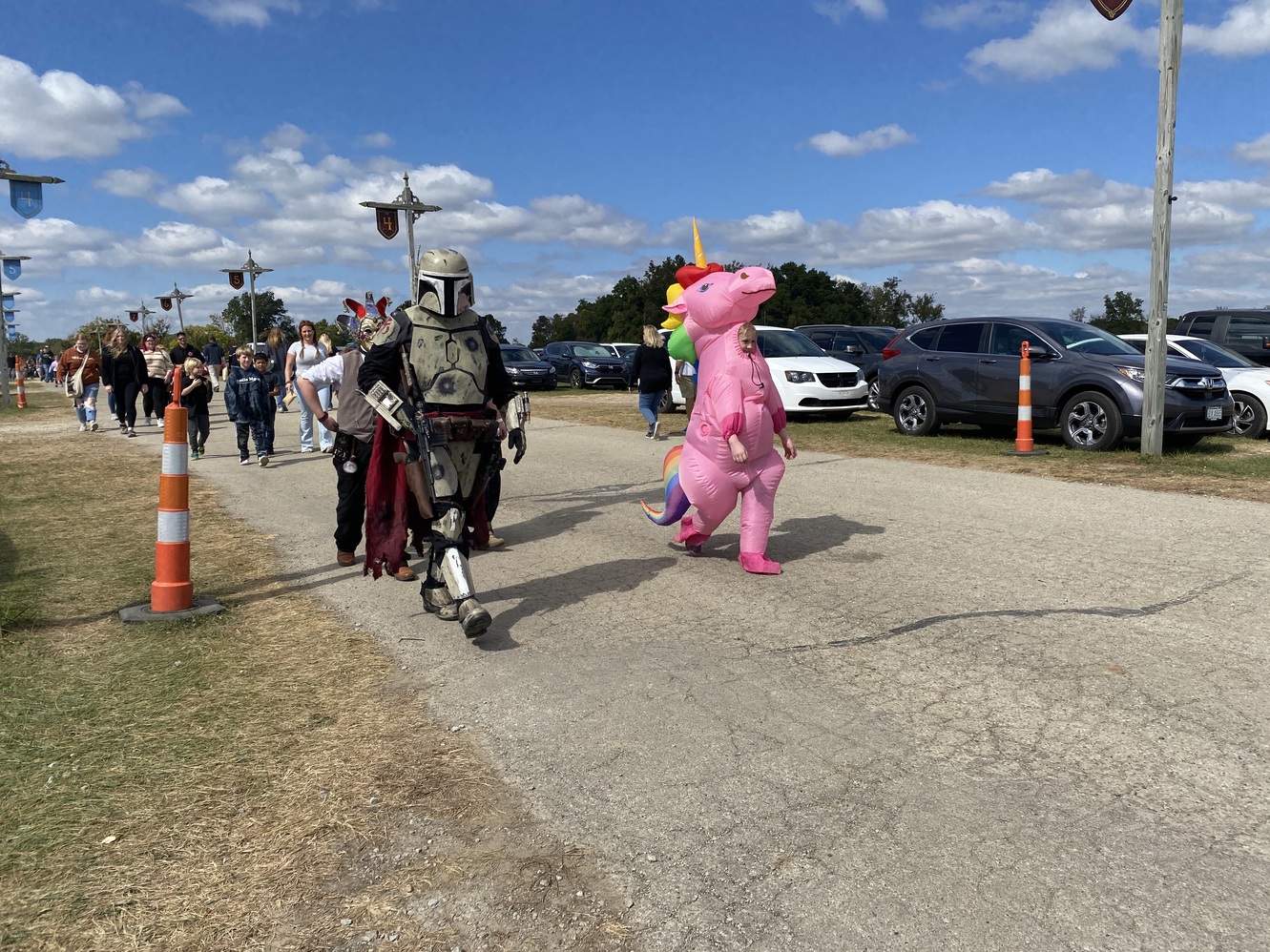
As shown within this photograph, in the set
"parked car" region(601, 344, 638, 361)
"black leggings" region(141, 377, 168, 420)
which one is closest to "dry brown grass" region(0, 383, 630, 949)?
"black leggings" region(141, 377, 168, 420)

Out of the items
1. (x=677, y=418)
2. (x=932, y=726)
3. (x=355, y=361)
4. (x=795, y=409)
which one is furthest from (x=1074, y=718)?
(x=677, y=418)

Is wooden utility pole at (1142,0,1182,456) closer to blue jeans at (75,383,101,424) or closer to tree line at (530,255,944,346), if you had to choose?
blue jeans at (75,383,101,424)

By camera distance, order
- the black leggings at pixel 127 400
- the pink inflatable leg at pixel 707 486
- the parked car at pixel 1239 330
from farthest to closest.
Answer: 1. the black leggings at pixel 127 400
2. the parked car at pixel 1239 330
3. the pink inflatable leg at pixel 707 486

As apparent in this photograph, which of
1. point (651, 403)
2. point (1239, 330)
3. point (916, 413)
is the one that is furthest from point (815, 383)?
point (1239, 330)

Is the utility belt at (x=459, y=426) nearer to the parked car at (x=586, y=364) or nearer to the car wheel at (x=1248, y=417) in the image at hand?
the car wheel at (x=1248, y=417)

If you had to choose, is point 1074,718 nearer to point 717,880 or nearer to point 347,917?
point 717,880

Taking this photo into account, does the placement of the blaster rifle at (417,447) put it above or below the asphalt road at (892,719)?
above

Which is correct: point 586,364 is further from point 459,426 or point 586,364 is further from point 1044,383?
point 459,426

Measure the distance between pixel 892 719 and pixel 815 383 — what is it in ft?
45.8

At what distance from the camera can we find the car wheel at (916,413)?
49.4ft

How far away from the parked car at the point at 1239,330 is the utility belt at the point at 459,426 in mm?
15589

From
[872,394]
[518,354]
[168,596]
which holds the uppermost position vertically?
[518,354]

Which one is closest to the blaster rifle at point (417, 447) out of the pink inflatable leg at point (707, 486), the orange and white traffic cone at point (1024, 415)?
the pink inflatable leg at point (707, 486)

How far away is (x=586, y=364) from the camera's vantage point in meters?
33.0
